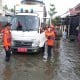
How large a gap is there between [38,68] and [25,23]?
5802 millimetres

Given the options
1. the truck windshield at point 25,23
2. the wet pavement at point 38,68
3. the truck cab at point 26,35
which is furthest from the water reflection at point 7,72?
the truck windshield at point 25,23


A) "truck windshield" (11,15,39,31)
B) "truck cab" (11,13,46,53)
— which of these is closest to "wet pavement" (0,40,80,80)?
"truck cab" (11,13,46,53)

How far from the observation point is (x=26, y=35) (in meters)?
18.9

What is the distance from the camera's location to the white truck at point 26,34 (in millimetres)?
18953

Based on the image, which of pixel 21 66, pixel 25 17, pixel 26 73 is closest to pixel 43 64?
pixel 21 66

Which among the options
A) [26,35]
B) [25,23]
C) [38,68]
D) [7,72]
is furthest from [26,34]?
[7,72]

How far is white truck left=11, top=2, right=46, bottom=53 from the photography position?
18953 mm

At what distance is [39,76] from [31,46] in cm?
612

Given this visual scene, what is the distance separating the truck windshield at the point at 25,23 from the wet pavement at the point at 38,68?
1764mm

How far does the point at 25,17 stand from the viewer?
68.0 ft

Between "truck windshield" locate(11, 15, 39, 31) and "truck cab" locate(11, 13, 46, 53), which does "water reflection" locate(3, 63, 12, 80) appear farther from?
"truck windshield" locate(11, 15, 39, 31)

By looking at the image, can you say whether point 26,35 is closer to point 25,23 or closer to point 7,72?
point 25,23

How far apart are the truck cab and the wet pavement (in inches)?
20.3

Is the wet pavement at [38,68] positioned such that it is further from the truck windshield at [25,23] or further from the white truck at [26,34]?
the truck windshield at [25,23]
